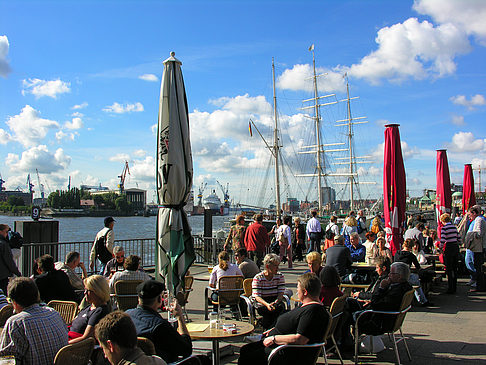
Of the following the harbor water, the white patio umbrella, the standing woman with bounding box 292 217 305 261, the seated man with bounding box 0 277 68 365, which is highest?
the white patio umbrella

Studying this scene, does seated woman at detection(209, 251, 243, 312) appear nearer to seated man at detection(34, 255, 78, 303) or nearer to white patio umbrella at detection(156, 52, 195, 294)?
white patio umbrella at detection(156, 52, 195, 294)

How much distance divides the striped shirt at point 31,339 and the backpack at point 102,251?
605cm

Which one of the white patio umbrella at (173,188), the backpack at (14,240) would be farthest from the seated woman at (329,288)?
the backpack at (14,240)

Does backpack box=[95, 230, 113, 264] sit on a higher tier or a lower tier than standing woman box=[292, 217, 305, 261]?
higher

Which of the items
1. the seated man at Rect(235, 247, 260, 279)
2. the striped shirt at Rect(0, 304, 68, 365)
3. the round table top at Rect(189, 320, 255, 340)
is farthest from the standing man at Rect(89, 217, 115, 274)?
the striped shirt at Rect(0, 304, 68, 365)

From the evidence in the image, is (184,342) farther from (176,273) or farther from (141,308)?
(176,273)

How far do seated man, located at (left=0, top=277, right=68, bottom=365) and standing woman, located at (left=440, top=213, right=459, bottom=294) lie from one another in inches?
354

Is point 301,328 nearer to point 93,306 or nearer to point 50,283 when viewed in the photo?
point 93,306

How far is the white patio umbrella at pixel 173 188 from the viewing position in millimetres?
5660

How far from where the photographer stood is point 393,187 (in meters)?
8.80

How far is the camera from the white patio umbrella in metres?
5.66

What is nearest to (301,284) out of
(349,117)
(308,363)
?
(308,363)

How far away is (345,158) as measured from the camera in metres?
73.0

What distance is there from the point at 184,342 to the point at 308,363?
129cm
